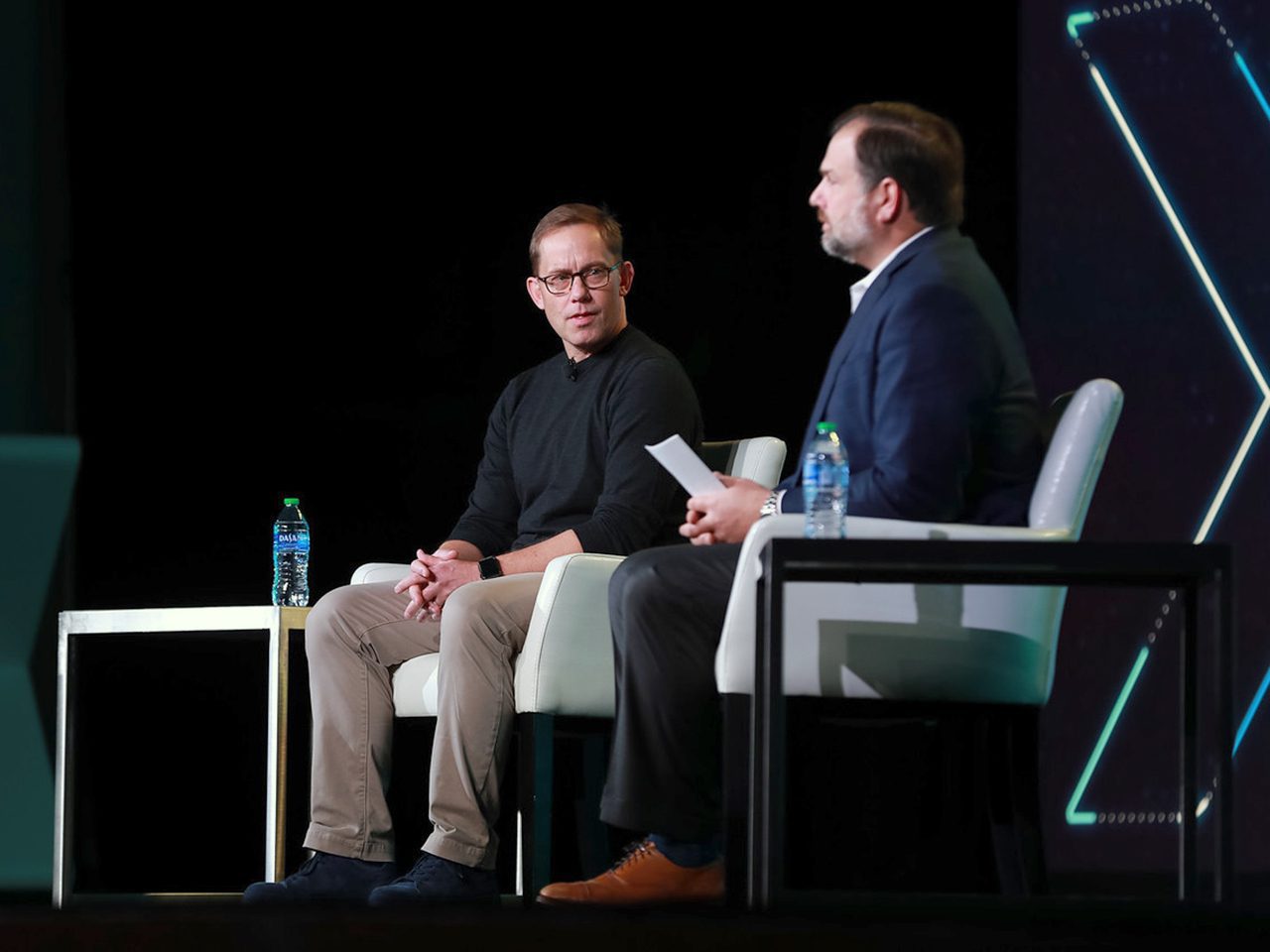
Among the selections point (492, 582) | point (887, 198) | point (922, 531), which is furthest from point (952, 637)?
point (492, 582)

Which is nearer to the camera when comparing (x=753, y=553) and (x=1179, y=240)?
(x=753, y=553)

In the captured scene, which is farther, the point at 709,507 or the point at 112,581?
the point at 112,581

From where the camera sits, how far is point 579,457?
3178mm

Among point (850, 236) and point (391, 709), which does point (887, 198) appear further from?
point (391, 709)

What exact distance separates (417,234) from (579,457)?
1120mm

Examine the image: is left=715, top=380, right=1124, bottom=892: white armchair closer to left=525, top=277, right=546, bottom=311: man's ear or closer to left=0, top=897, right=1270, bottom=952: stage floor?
left=0, top=897, right=1270, bottom=952: stage floor

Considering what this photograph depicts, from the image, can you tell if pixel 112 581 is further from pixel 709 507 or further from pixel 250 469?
pixel 709 507

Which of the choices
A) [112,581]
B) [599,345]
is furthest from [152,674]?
[599,345]

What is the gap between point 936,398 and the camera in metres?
2.35

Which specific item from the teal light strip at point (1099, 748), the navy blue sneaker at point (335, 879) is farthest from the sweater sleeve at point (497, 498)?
the teal light strip at point (1099, 748)

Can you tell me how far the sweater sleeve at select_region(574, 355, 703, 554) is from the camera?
117 inches

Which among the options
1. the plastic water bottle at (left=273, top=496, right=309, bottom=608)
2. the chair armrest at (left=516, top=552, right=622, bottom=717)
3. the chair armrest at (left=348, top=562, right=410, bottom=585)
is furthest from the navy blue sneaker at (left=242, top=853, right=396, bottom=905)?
the plastic water bottle at (left=273, top=496, right=309, bottom=608)

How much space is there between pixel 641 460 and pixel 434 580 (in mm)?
416

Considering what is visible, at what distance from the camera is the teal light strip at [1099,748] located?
12.6 feet
